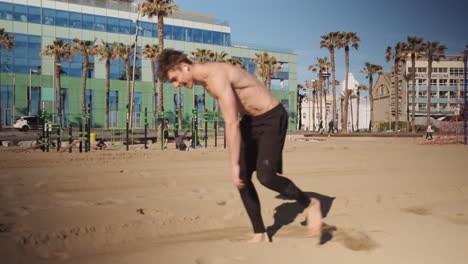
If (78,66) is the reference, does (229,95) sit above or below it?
below

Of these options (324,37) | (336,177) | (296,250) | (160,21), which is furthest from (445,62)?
(296,250)

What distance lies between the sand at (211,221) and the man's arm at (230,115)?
2.65 feet

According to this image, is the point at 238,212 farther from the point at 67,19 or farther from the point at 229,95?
the point at 67,19

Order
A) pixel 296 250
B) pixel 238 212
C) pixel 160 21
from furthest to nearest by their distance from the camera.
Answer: pixel 160 21 → pixel 238 212 → pixel 296 250

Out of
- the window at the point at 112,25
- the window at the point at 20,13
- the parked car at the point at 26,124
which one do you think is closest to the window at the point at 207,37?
the window at the point at 112,25

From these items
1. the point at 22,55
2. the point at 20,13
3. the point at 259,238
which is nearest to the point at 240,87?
the point at 259,238

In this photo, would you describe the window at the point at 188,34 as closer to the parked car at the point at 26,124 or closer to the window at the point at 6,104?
the window at the point at 6,104

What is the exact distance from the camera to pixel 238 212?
14.3 ft

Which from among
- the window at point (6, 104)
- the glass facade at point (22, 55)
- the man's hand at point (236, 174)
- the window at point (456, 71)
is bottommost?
the man's hand at point (236, 174)

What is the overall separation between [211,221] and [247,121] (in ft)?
4.39

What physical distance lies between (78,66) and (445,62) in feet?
213

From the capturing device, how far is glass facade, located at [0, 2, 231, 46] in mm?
40156

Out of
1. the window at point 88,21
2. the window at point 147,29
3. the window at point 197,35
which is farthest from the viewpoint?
the window at point 197,35

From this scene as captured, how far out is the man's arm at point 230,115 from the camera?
9.33 ft
